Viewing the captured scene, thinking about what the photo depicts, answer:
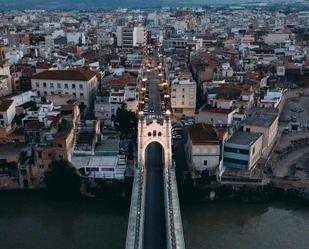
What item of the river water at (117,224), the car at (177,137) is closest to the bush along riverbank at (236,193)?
the river water at (117,224)

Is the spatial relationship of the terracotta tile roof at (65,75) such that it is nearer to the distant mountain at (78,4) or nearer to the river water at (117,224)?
the river water at (117,224)

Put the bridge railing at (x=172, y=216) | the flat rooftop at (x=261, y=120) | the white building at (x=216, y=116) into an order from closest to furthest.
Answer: the bridge railing at (x=172, y=216)
the flat rooftop at (x=261, y=120)
the white building at (x=216, y=116)

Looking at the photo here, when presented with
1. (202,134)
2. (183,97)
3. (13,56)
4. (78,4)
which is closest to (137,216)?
(202,134)

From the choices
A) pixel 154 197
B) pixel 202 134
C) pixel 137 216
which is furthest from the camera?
pixel 202 134

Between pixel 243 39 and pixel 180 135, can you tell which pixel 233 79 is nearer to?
pixel 180 135

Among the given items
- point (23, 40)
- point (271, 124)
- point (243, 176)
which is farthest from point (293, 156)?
point (23, 40)

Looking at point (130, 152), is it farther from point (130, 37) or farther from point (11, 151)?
point (130, 37)
